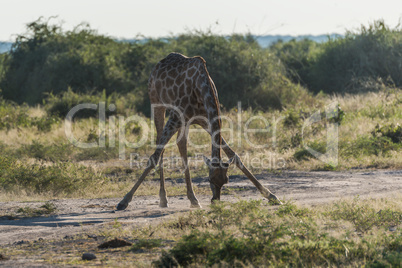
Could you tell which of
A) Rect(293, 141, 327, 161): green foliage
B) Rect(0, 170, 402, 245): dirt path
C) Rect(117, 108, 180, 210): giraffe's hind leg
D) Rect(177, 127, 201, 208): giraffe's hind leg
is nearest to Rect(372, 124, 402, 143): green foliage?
Rect(293, 141, 327, 161): green foliage

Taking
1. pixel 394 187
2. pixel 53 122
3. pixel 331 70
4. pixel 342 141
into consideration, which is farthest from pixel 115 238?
pixel 331 70

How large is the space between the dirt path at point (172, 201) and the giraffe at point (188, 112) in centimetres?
34

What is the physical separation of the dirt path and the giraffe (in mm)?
338

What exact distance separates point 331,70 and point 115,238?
2019cm

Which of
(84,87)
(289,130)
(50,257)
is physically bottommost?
(50,257)

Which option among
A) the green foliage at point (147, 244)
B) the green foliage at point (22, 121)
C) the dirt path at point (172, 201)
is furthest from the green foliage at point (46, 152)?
the green foliage at point (147, 244)

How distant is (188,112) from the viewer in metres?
8.34

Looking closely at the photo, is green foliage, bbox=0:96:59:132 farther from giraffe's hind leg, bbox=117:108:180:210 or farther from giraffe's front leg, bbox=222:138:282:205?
giraffe's front leg, bbox=222:138:282:205

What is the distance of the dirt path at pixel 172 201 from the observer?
23.5ft

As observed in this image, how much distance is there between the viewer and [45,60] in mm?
26062

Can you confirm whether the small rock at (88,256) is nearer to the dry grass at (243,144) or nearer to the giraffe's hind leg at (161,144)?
the giraffe's hind leg at (161,144)

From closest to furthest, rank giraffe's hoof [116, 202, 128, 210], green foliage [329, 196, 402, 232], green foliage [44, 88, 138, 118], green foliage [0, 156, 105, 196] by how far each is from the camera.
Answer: green foliage [329, 196, 402, 232], giraffe's hoof [116, 202, 128, 210], green foliage [0, 156, 105, 196], green foliage [44, 88, 138, 118]

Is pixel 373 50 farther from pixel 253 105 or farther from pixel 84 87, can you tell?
pixel 84 87

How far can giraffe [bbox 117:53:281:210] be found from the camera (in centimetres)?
739
